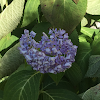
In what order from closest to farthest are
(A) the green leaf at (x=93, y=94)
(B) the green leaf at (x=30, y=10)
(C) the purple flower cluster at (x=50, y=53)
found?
(C) the purple flower cluster at (x=50, y=53)
(A) the green leaf at (x=93, y=94)
(B) the green leaf at (x=30, y=10)

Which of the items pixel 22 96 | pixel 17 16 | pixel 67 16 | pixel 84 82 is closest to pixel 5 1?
pixel 17 16

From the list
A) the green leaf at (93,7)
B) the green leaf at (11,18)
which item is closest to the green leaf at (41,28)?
the green leaf at (11,18)

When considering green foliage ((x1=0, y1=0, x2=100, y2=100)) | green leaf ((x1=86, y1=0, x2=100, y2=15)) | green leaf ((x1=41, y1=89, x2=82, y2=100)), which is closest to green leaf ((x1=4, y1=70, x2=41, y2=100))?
green foliage ((x1=0, y1=0, x2=100, y2=100))

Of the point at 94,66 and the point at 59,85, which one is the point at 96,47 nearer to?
the point at 94,66

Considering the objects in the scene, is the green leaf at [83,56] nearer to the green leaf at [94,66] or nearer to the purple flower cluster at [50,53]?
the green leaf at [94,66]

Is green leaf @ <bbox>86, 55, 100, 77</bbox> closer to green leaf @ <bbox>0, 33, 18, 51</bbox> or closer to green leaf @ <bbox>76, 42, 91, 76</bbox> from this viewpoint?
green leaf @ <bbox>76, 42, 91, 76</bbox>

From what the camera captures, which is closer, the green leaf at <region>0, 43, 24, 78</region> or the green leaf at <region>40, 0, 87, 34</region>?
the green leaf at <region>40, 0, 87, 34</region>
